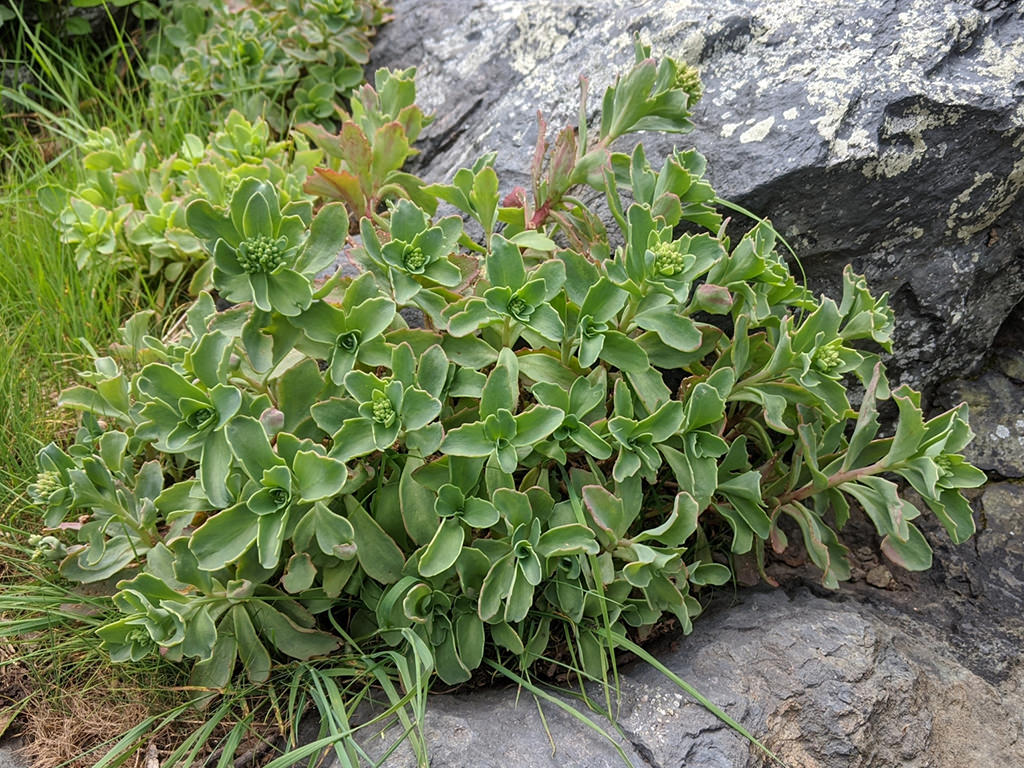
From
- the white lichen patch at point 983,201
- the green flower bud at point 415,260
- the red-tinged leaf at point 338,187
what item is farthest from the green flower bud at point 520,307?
the white lichen patch at point 983,201

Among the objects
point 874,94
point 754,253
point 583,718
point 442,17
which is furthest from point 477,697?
point 442,17

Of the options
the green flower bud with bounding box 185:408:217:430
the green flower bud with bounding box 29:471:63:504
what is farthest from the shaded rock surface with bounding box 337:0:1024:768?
the green flower bud with bounding box 29:471:63:504

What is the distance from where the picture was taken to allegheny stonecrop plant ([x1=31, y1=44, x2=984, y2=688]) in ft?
6.59

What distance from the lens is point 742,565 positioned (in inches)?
98.4

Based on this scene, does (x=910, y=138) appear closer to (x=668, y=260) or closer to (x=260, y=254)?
(x=668, y=260)

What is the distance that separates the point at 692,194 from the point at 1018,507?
142 centimetres

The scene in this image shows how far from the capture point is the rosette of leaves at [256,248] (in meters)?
1.99

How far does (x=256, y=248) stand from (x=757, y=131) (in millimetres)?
1558

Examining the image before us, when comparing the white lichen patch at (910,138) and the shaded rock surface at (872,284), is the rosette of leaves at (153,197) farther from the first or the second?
the white lichen patch at (910,138)

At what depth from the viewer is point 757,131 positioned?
A: 2.70 m

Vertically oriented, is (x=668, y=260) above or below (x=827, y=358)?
above

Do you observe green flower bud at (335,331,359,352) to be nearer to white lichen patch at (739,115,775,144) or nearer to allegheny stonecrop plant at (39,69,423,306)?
allegheny stonecrop plant at (39,69,423,306)

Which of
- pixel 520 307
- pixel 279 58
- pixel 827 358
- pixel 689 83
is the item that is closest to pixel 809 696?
pixel 827 358

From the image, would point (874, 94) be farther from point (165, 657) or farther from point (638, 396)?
point (165, 657)
